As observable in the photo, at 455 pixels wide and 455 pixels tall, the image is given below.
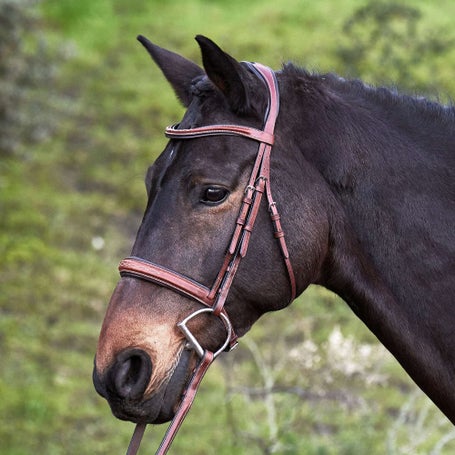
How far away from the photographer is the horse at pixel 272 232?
7.84 feet

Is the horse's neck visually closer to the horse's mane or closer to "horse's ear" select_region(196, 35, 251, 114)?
the horse's mane

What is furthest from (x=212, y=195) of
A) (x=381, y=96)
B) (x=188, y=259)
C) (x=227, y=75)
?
(x=381, y=96)

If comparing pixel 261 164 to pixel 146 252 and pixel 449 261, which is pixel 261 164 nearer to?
pixel 146 252

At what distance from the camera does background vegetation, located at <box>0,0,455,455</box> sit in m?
5.53

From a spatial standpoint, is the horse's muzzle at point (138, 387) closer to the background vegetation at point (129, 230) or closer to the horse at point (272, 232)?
the horse at point (272, 232)

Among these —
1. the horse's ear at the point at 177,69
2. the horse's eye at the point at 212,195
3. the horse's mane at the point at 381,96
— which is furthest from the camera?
the horse's ear at the point at 177,69

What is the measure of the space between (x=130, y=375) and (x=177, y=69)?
1.16 metres

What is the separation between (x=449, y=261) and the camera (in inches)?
99.7

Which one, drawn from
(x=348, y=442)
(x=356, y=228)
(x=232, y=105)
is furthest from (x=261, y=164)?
(x=348, y=442)

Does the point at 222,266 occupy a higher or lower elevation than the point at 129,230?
lower

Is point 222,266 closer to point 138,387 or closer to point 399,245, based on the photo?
point 138,387

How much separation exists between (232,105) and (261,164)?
22 centimetres

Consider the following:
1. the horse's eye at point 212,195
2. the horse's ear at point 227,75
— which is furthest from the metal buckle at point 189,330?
the horse's ear at point 227,75

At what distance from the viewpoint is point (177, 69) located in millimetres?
2869
